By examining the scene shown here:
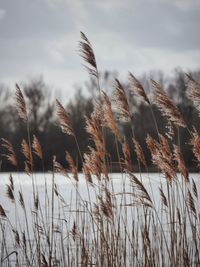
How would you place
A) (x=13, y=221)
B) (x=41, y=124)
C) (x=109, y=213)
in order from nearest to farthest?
(x=109, y=213), (x=13, y=221), (x=41, y=124)

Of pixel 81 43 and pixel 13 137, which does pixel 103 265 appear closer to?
pixel 81 43

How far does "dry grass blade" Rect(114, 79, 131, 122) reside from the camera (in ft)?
12.3

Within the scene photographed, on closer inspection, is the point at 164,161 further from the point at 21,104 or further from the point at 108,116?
the point at 21,104

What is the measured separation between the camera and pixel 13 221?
29.4 feet

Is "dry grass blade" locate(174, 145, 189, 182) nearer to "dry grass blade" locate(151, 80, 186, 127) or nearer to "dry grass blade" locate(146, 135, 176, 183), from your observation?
"dry grass blade" locate(146, 135, 176, 183)

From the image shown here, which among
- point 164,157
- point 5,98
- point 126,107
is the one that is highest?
point 5,98

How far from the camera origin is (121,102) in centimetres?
380

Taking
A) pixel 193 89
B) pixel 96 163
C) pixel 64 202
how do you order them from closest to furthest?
pixel 193 89 < pixel 96 163 < pixel 64 202

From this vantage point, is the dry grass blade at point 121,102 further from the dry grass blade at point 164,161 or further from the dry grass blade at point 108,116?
the dry grass blade at point 164,161

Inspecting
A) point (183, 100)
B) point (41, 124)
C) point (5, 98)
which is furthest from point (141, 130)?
point (5, 98)

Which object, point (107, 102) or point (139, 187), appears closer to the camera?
point (139, 187)

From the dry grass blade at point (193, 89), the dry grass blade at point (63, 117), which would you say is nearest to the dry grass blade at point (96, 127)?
the dry grass blade at point (63, 117)

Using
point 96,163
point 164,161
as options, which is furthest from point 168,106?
point 96,163

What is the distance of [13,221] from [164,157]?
6.18 metres
